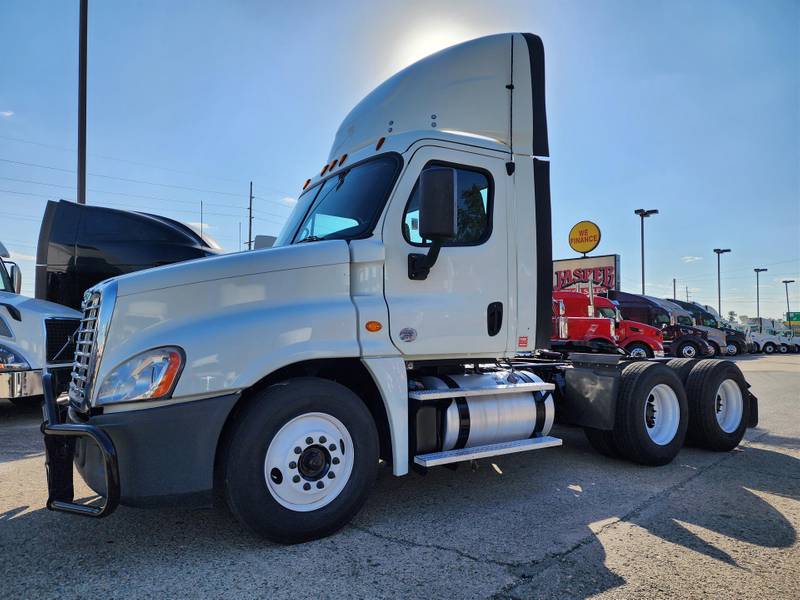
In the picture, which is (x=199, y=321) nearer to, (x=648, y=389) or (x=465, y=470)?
(x=465, y=470)

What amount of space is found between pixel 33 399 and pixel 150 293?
763 cm

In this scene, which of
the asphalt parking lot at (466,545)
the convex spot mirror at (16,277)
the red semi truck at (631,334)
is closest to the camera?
the asphalt parking lot at (466,545)

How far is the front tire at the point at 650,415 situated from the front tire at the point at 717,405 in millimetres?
503

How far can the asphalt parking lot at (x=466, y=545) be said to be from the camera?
2887mm

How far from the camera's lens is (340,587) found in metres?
2.88

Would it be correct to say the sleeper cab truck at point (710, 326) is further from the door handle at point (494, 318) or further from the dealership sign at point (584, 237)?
the door handle at point (494, 318)

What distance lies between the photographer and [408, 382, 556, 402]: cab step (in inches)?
157

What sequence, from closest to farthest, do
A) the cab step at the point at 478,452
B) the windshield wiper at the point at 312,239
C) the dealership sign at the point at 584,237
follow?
the cab step at the point at 478,452 → the windshield wiper at the point at 312,239 → the dealership sign at the point at 584,237

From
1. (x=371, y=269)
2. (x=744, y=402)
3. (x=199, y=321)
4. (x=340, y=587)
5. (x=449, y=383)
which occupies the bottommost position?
(x=340, y=587)

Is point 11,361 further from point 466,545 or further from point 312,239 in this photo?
point 466,545

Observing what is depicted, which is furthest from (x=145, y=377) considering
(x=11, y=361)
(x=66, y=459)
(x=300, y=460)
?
(x=11, y=361)

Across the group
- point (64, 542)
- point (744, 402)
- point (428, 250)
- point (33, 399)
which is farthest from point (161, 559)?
point (33, 399)

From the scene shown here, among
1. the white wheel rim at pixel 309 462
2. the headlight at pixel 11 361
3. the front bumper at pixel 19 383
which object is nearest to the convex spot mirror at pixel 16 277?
the headlight at pixel 11 361

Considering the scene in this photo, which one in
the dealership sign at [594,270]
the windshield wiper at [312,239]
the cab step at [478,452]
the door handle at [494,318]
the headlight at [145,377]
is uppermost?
the dealership sign at [594,270]
